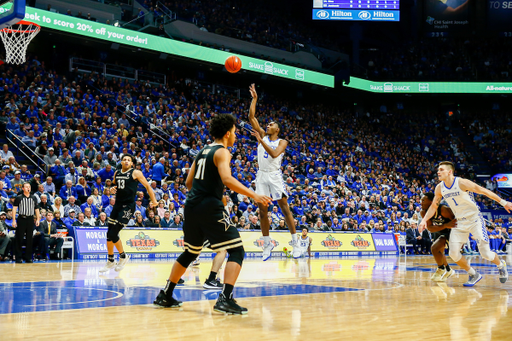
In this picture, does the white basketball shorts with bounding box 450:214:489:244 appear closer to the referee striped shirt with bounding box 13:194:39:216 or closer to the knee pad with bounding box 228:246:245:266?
the knee pad with bounding box 228:246:245:266

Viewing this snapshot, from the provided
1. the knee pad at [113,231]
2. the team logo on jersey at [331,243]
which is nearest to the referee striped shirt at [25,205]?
the knee pad at [113,231]

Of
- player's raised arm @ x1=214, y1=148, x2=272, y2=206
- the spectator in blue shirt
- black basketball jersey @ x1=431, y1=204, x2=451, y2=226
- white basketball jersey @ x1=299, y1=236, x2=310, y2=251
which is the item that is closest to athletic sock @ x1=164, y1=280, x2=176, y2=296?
player's raised arm @ x1=214, y1=148, x2=272, y2=206

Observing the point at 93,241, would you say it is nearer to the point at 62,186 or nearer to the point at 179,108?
the point at 62,186

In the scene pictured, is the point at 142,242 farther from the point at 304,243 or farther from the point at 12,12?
the point at 12,12

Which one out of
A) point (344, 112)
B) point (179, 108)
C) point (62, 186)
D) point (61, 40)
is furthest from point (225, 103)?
point (62, 186)

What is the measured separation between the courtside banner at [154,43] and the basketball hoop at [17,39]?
6431 millimetres

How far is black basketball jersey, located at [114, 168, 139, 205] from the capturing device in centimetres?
975

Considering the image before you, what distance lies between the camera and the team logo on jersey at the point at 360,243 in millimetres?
21281

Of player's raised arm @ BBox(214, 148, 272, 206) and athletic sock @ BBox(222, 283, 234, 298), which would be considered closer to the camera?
player's raised arm @ BBox(214, 148, 272, 206)

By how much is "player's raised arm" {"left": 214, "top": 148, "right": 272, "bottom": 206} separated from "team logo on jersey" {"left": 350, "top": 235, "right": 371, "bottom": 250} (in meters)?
Result: 16.6

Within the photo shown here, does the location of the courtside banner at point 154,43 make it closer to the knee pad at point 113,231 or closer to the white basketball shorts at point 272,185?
the knee pad at point 113,231

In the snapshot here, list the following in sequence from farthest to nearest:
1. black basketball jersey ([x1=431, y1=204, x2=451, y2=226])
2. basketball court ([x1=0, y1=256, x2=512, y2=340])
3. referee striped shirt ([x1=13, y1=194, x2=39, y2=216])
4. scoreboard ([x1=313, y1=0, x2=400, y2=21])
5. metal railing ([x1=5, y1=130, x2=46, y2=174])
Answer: scoreboard ([x1=313, y1=0, x2=400, y2=21]) < metal railing ([x1=5, y1=130, x2=46, y2=174]) < referee striped shirt ([x1=13, y1=194, x2=39, y2=216]) < black basketball jersey ([x1=431, y1=204, x2=451, y2=226]) < basketball court ([x1=0, y1=256, x2=512, y2=340])

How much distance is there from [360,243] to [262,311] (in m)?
16.6

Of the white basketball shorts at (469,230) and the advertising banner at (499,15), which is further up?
the advertising banner at (499,15)
